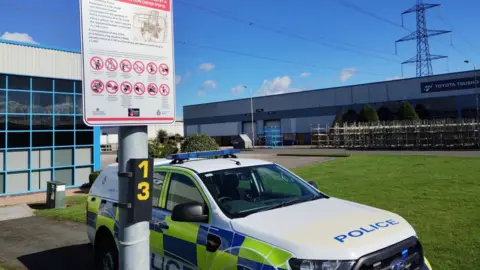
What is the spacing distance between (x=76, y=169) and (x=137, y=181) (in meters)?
18.2

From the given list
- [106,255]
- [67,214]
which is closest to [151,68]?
[106,255]

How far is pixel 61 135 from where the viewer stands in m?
18.8

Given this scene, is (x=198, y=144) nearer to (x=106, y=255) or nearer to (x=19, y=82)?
(x=19, y=82)

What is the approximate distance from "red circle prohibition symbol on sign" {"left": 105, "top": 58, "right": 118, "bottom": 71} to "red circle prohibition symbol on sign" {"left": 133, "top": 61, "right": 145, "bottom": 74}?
0.14 meters

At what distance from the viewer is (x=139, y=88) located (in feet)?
9.69

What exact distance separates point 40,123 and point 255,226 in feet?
56.3

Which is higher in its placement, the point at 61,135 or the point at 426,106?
the point at 426,106

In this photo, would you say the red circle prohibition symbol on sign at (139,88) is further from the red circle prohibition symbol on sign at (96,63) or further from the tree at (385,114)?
the tree at (385,114)

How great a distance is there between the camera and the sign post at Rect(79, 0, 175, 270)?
275 centimetres

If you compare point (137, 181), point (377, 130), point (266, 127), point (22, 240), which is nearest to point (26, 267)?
point (22, 240)

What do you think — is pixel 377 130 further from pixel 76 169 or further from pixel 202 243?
pixel 202 243

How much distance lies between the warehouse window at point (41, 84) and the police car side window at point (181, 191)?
15693mm

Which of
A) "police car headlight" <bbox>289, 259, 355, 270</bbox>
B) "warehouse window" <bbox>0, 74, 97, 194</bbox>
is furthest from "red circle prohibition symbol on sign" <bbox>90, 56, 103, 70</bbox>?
"warehouse window" <bbox>0, 74, 97, 194</bbox>

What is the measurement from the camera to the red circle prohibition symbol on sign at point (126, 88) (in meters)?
2.87
